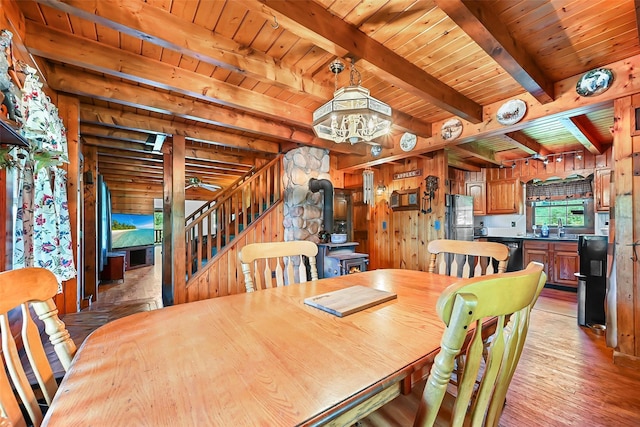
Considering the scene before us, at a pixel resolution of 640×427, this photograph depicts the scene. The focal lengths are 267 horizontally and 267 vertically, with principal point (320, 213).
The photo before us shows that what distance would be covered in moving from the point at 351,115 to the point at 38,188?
229 centimetres

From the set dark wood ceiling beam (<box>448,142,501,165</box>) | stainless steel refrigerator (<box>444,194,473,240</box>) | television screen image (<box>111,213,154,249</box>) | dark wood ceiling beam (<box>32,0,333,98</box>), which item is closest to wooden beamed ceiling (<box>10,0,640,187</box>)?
dark wood ceiling beam (<box>32,0,333,98</box>)

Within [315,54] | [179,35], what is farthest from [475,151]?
[179,35]

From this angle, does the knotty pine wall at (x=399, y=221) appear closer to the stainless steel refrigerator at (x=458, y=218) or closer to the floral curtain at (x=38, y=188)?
the stainless steel refrigerator at (x=458, y=218)

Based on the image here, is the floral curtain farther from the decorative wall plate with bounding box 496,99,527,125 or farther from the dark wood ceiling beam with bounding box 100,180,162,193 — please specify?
the dark wood ceiling beam with bounding box 100,180,162,193

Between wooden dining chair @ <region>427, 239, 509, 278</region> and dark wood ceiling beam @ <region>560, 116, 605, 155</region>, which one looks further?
dark wood ceiling beam @ <region>560, 116, 605, 155</region>

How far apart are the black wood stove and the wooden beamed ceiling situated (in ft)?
5.88

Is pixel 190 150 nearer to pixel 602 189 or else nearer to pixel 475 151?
pixel 475 151

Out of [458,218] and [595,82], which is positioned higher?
[595,82]

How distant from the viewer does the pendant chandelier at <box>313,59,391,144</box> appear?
1687 millimetres

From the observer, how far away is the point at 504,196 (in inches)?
A: 216

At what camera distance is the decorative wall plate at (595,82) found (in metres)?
2.19

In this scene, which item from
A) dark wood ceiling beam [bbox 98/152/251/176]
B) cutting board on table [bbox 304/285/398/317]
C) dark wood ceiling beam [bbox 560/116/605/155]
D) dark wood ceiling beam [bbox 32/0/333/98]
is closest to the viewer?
cutting board on table [bbox 304/285/398/317]

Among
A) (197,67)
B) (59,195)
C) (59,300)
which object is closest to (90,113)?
(59,195)

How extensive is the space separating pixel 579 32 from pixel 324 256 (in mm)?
3211
